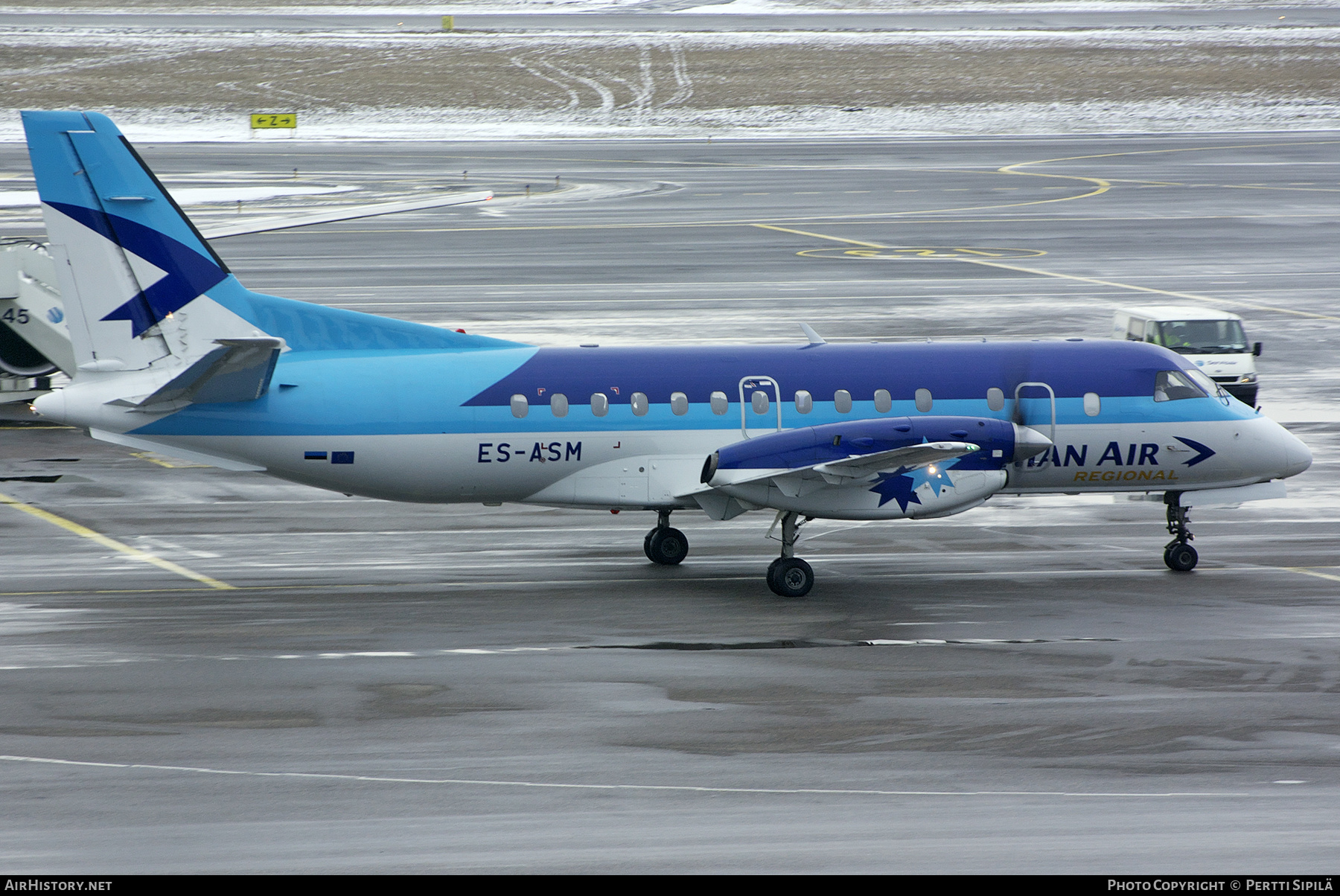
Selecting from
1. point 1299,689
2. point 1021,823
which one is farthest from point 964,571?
point 1021,823

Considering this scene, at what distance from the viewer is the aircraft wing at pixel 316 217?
4816cm

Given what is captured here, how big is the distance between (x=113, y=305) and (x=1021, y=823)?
14.5m

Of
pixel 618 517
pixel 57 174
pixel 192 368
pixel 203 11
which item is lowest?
pixel 618 517

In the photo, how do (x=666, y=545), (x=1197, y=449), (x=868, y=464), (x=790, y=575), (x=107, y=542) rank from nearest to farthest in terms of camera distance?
(x=868, y=464), (x=790, y=575), (x=1197, y=449), (x=666, y=545), (x=107, y=542)

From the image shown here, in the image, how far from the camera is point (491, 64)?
12488 centimetres

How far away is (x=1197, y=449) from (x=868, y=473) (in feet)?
18.6

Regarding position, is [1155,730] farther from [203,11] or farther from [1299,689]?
[203,11]

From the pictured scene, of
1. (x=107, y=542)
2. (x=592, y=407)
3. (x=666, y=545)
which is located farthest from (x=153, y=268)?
(x=666, y=545)

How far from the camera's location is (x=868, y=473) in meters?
21.1

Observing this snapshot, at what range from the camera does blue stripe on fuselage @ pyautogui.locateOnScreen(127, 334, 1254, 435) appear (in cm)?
2166

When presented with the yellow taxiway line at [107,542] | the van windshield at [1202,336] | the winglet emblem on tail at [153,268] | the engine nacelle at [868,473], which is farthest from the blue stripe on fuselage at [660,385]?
the van windshield at [1202,336]

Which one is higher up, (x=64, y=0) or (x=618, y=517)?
(x=64, y=0)

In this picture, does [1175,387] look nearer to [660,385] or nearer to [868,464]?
[868,464]

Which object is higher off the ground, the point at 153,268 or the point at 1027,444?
the point at 153,268
